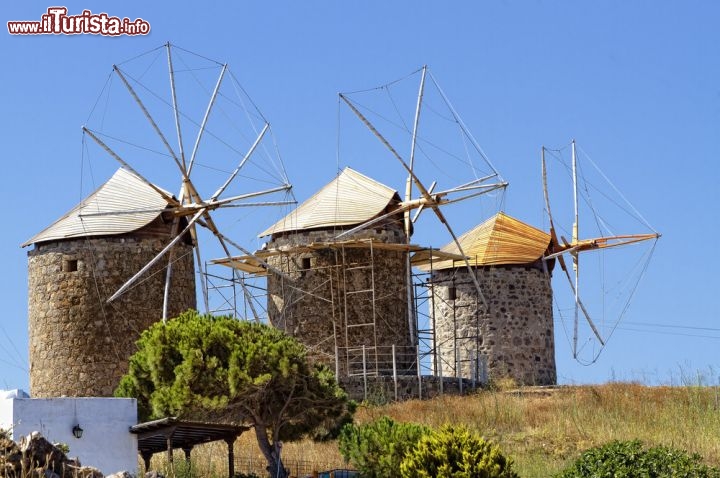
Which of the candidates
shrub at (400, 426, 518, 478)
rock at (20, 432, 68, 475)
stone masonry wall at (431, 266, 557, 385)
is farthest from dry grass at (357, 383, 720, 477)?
rock at (20, 432, 68, 475)

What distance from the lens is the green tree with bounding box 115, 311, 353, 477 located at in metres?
21.1

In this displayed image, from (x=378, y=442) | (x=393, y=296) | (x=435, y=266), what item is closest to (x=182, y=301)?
(x=393, y=296)

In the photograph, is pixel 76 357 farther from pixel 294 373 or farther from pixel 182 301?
pixel 294 373

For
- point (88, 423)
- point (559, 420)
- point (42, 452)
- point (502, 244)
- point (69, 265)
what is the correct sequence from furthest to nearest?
1. point (502, 244)
2. point (69, 265)
3. point (559, 420)
4. point (88, 423)
5. point (42, 452)

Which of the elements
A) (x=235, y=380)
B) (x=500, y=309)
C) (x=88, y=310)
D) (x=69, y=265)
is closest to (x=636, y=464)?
(x=235, y=380)

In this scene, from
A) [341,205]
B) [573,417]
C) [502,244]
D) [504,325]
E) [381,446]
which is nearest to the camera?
[381,446]

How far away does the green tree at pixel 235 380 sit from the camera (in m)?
21.1

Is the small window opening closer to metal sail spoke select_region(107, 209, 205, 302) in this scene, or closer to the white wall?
metal sail spoke select_region(107, 209, 205, 302)

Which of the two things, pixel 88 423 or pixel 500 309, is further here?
pixel 500 309

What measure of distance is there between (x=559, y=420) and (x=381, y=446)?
5929 mm

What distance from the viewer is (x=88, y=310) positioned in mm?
28641

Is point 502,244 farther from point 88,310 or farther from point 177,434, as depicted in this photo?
point 177,434

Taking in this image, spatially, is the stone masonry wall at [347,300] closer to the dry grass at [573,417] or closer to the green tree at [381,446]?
the dry grass at [573,417]

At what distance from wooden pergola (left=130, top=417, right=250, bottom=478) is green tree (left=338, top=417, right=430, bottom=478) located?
6.00ft
